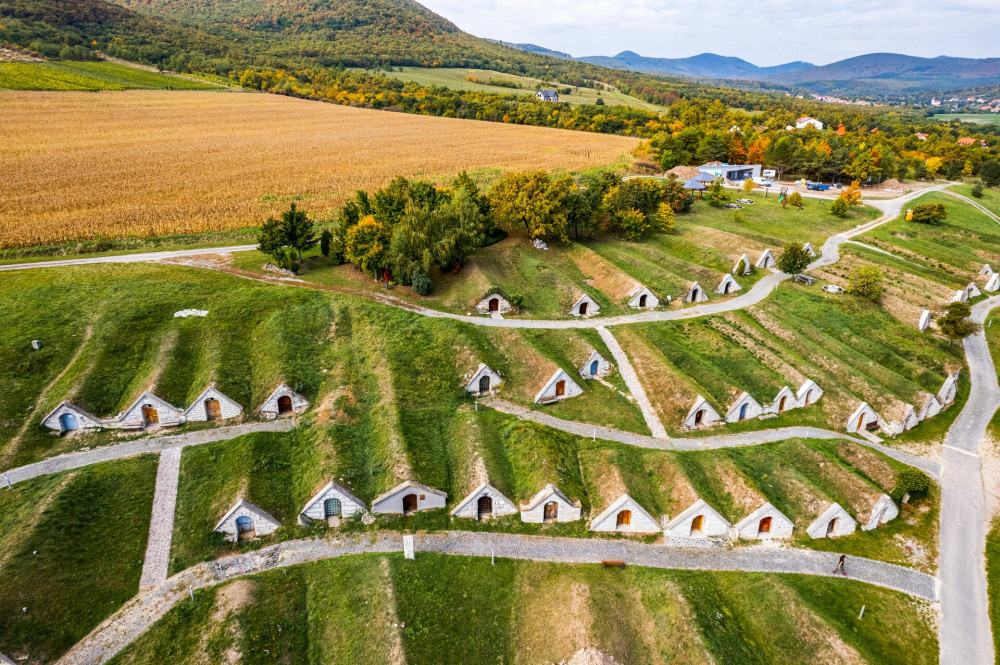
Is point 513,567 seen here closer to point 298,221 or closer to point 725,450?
point 725,450

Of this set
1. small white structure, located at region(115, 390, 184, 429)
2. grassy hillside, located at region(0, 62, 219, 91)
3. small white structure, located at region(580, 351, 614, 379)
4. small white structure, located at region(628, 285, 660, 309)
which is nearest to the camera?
small white structure, located at region(115, 390, 184, 429)

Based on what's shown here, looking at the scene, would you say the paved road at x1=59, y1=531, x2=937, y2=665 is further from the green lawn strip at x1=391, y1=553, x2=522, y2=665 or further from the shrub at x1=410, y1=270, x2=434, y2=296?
the shrub at x1=410, y1=270, x2=434, y2=296

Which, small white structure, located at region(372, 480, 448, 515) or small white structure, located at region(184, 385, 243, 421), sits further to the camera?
small white structure, located at region(184, 385, 243, 421)

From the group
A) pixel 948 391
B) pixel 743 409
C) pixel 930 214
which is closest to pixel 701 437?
pixel 743 409

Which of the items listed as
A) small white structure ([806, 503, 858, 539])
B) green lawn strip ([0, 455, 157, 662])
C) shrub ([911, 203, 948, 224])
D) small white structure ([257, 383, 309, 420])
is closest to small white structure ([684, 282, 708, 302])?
small white structure ([806, 503, 858, 539])

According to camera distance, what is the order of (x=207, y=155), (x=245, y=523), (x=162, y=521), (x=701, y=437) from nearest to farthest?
(x=245, y=523) → (x=162, y=521) → (x=701, y=437) → (x=207, y=155)

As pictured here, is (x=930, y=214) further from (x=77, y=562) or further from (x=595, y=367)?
(x=77, y=562)
